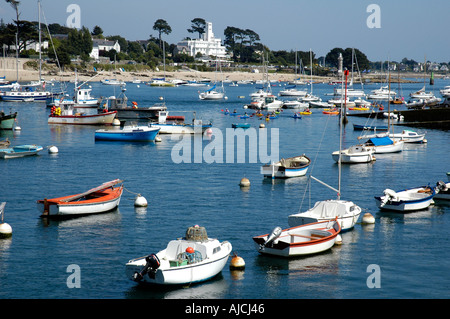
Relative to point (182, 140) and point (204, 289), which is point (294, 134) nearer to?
point (182, 140)

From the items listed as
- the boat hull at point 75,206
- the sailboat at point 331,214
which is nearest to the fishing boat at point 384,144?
the sailboat at point 331,214

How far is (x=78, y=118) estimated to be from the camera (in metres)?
104

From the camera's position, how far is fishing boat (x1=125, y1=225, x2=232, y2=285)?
1190 inches

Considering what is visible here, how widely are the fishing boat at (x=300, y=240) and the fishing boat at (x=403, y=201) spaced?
30.4ft

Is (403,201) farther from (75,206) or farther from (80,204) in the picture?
(75,206)

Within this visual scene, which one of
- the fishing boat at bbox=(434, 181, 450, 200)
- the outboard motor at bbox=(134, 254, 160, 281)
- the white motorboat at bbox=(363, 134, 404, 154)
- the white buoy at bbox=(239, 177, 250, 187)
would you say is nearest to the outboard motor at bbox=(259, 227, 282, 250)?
the outboard motor at bbox=(134, 254, 160, 281)

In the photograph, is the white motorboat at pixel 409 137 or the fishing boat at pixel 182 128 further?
the fishing boat at pixel 182 128

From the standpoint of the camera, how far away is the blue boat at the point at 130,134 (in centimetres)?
8444

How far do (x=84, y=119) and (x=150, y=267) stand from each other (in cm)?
7746

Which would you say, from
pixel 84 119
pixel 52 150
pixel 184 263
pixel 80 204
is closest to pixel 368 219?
pixel 184 263

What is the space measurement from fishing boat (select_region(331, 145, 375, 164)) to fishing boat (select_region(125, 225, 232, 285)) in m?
37.4

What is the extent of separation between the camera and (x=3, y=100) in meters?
150

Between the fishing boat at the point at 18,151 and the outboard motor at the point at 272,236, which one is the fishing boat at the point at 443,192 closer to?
the outboard motor at the point at 272,236
